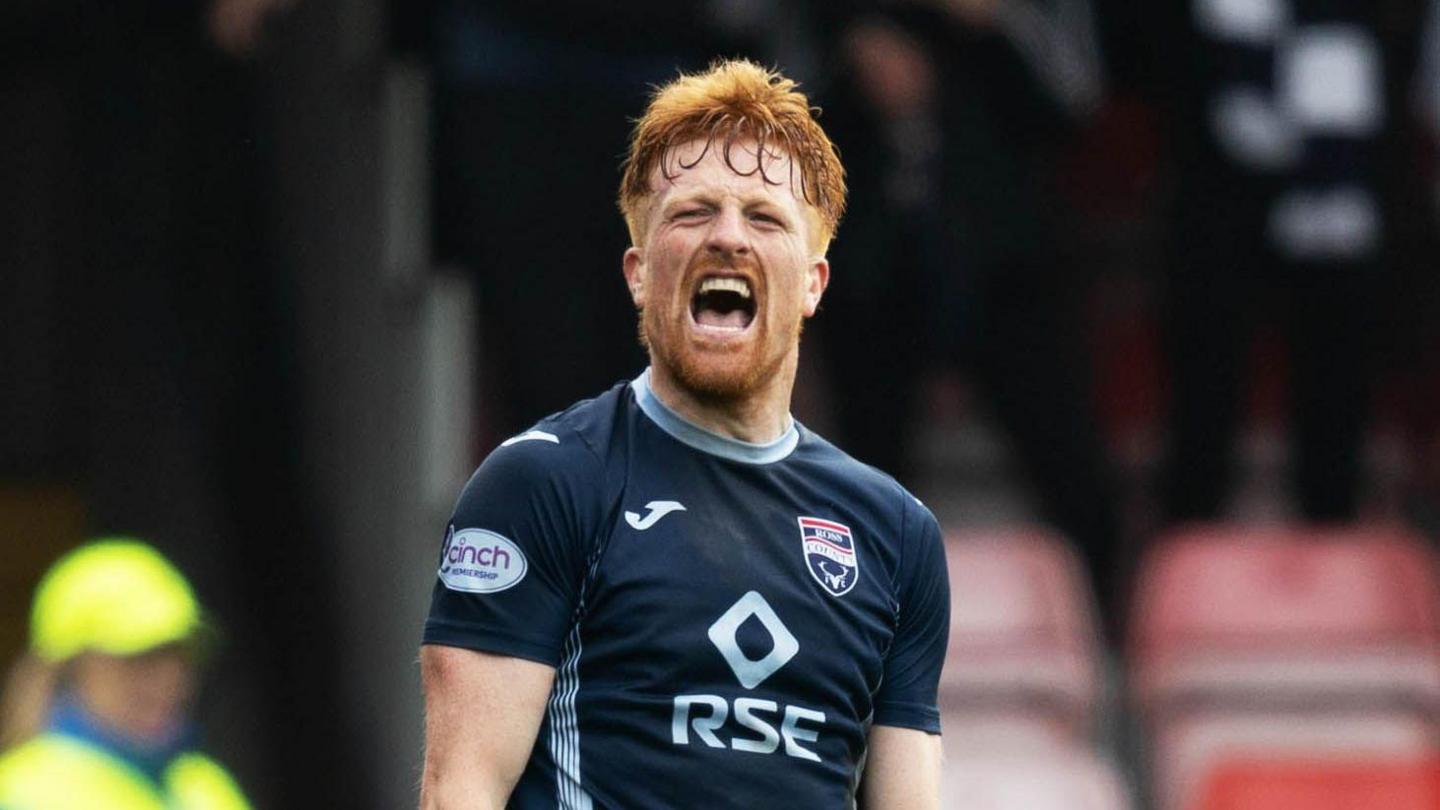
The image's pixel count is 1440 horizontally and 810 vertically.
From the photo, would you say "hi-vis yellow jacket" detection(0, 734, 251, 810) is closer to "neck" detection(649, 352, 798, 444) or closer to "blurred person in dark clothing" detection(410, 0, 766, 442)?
"blurred person in dark clothing" detection(410, 0, 766, 442)

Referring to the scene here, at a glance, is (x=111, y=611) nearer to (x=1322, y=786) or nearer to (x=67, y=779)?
(x=67, y=779)

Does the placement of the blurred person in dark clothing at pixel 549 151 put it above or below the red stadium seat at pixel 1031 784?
above

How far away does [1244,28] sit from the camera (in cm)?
702

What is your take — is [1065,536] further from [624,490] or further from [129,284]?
[624,490]

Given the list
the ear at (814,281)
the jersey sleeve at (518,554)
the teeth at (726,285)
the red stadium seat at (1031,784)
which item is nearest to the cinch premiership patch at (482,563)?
the jersey sleeve at (518,554)

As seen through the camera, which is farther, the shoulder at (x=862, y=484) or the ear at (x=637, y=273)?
the shoulder at (x=862, y=484)

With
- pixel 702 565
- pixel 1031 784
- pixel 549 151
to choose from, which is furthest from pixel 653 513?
pixel 549 151

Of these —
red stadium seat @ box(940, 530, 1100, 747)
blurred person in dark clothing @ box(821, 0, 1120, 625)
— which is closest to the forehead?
blurred person in dark clothing @ box(821, 0, 1120, 625)

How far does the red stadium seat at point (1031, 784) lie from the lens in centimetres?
628

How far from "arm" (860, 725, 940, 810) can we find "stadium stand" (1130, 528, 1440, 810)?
360 centimetres

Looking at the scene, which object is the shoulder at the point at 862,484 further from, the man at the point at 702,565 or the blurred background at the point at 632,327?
the blurred background at the point at 632,327

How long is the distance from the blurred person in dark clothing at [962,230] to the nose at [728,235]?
377 centimetres

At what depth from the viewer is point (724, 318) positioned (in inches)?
113

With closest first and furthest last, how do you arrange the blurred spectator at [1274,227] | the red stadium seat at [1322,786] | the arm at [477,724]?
the arm at [477,724] < the red stadium seat at [1322,786] < the blurred spectator at [1274,227]
